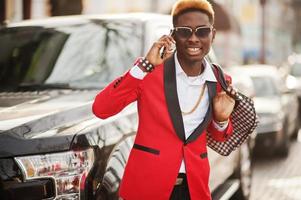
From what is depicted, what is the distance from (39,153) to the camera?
316 centimetres

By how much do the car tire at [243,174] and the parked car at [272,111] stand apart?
265 centimetres

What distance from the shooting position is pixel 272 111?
10406 millimetres

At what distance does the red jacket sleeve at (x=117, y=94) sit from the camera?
9.46ft

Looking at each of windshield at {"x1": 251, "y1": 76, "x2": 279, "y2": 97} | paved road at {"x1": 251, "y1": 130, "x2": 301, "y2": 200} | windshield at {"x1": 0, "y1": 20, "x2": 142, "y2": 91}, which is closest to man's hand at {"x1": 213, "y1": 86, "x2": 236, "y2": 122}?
windshield at {"x1": 0, "y1": 20, "x2": 142, "y2": 91}

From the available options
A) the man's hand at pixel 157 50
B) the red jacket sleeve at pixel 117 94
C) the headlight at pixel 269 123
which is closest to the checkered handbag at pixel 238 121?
the man's hand at pixel 157 50

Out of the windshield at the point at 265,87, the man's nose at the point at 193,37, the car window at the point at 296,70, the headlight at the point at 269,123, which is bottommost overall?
the car window at the point at 296,70

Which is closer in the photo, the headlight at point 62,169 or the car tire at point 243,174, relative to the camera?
the headlight at point 62,169

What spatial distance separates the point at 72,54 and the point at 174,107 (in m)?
2.04

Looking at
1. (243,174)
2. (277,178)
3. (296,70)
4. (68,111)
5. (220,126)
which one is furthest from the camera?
(296,70)

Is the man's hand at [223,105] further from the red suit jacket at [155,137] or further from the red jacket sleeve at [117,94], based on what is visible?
the red jacket sleeve at [117,94]

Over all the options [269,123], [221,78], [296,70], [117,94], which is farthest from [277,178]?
[296,70]

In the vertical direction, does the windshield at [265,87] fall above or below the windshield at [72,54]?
below

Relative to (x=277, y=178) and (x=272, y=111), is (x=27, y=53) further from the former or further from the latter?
(x=272, y=111)

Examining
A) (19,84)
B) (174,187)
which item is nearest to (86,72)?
(19,84)
